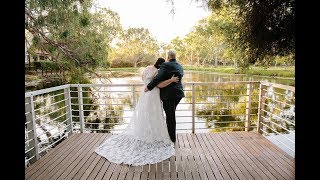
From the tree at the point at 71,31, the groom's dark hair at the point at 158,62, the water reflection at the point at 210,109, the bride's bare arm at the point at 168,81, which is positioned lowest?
the water reflection at the point at 210,109

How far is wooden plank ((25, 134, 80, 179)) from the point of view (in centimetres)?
285

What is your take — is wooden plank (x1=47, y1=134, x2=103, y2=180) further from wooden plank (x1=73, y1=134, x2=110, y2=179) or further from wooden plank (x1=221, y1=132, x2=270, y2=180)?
wooden plank (x1=221, y1=132, x2=270, y2=180)

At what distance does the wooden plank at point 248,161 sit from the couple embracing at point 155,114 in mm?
906

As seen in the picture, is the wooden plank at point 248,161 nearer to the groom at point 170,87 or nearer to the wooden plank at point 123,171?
the groom at point 170,87

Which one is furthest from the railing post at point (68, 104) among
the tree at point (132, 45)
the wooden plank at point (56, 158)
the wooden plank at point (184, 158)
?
the tree at point (132, 45)

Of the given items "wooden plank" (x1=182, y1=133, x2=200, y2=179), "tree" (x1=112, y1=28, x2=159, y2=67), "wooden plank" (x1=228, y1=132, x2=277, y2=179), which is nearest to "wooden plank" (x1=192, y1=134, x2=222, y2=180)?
"wooden plank" (x1=182, y1=133, x2=200, y2=179)

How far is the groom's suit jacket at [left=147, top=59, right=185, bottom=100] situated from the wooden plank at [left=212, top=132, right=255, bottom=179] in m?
1.02

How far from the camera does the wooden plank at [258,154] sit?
2.68 m

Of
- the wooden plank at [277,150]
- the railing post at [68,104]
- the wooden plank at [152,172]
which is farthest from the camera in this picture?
the railing post at [68,104]

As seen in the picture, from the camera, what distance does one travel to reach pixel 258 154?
324cm

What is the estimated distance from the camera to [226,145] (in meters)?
3.61

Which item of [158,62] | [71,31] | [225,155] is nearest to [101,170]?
[225,155]

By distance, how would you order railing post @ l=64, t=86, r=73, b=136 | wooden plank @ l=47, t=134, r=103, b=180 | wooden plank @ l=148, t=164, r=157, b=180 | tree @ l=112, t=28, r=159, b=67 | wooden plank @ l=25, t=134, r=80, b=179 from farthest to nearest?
tree @ l=112, t=28, r=159, b=67
railing post @ l=64, t=86, r=73, b=136
wooden plank @ l=25, t=134, r=80, b=179
wooden plank @ l=47, t=134, r=103, b=180
wooden plank @ l=148, t=164, r=157, b=180
